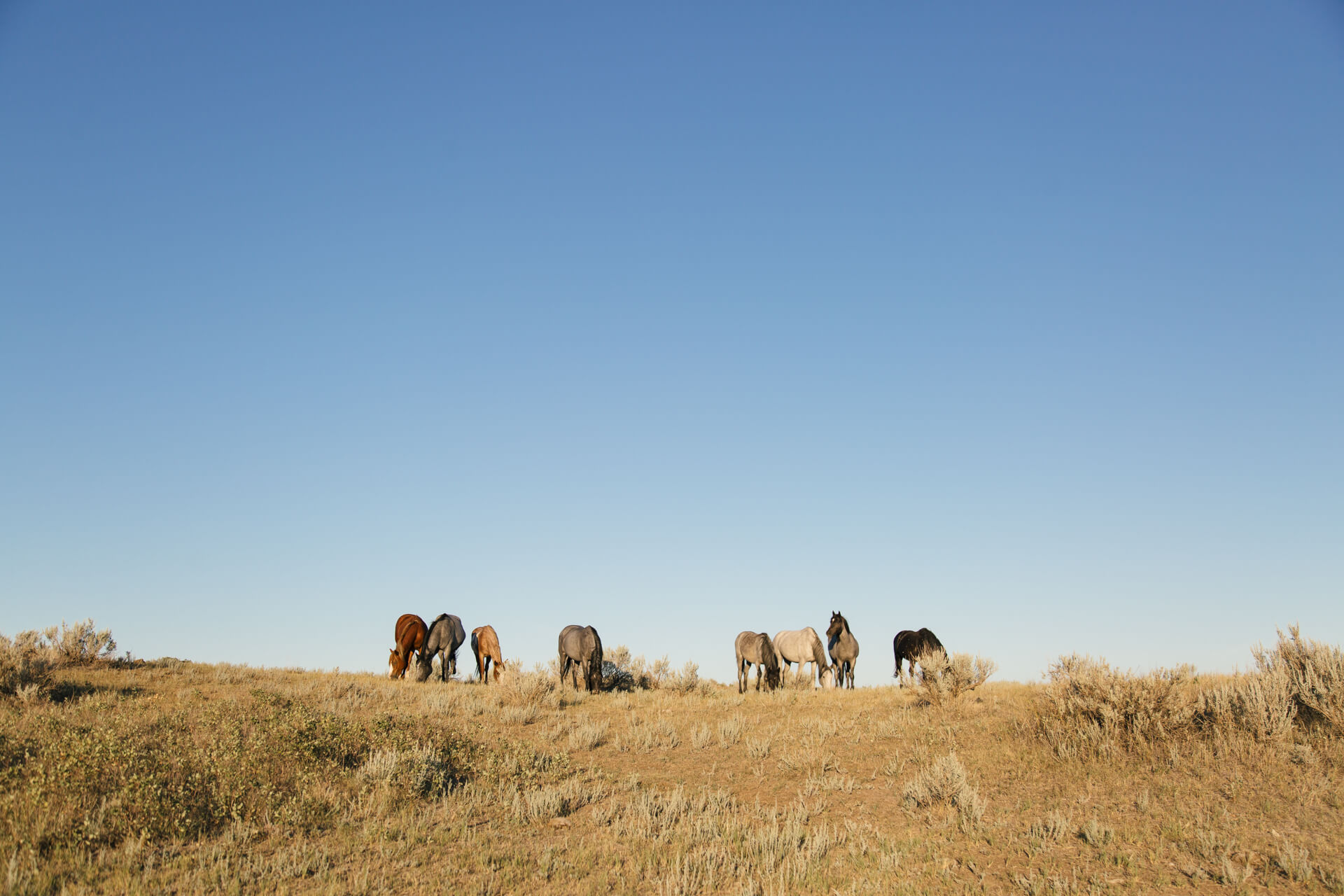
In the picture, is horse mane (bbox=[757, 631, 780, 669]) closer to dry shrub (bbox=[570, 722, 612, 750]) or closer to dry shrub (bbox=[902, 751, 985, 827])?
dry shrub (bbox=[570, 722, 612, 750])

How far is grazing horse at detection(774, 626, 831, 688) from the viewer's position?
90.5 ft

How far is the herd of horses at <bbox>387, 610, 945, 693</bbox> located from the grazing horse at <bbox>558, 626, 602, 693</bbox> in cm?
2

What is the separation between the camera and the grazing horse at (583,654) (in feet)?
76.8

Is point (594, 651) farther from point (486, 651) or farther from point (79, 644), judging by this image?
point (79, 644)

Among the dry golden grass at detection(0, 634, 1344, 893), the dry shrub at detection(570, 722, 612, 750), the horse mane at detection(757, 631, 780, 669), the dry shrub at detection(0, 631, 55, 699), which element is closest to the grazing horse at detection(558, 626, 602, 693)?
the horse mane at detection(757, 631, 780, 669)

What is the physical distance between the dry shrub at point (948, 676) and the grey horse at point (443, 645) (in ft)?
49.5

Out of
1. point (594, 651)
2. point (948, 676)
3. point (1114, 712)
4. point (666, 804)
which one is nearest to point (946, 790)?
point (1114, 712)

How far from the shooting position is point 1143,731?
10453 mm

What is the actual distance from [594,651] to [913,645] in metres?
11.6

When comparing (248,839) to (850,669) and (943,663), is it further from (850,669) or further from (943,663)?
(850,669)

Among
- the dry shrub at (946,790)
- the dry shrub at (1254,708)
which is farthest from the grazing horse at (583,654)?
the dry shrub at (1254,708)

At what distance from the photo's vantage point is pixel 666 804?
1001cm

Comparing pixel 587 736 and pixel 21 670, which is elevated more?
pixel 21 670

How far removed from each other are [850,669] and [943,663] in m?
12.1
